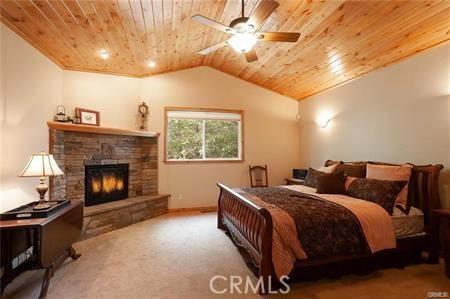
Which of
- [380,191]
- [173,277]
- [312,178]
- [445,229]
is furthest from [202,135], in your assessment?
[445,229]

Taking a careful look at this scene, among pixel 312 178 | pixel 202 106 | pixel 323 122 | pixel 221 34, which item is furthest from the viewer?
pixel 202 106

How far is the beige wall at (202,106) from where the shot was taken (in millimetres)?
4586

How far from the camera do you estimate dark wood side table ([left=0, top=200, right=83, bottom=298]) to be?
2.02 metres

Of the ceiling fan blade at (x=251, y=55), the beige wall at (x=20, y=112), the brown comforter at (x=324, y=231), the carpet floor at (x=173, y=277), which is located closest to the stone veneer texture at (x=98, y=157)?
the beige wall at (x=20, y=112)

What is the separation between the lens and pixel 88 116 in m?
4.33

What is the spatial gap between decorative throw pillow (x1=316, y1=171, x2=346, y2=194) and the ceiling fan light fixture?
2.09 m

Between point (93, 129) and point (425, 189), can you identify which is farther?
point (93, 129)

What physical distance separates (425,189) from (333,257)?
1.54 metres

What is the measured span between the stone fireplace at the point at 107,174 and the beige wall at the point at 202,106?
0.32 m

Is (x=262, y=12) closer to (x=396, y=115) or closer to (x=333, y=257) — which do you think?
(x=333, y=257)

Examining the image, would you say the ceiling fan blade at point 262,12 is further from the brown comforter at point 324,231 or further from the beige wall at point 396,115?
the beige wall at point 396,115

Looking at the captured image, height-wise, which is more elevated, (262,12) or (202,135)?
(262,12)

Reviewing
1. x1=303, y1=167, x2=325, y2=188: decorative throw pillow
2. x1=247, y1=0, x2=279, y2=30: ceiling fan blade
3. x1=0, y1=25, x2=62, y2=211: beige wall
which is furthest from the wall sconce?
x1=0, y1=25, x2=62, y2=211: beige wall

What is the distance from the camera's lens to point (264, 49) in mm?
3936
